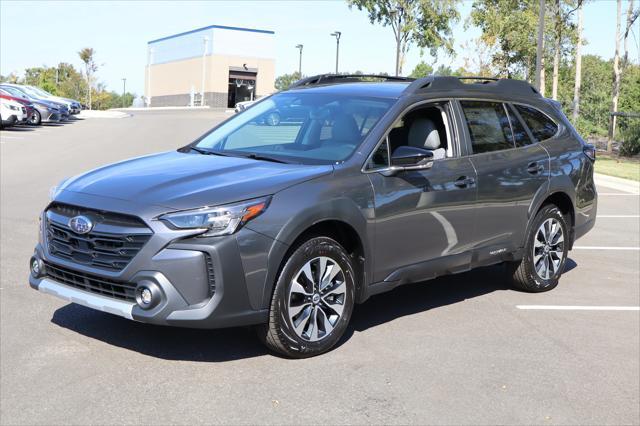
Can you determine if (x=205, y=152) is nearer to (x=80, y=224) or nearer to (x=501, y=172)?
(x=80, y=224)

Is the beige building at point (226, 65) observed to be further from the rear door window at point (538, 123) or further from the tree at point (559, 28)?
the rear door window at point (538, 123)

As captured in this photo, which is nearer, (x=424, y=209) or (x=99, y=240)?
(x=99, y=240)

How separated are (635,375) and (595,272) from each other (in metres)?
3.38

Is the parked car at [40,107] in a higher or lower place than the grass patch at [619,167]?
higher

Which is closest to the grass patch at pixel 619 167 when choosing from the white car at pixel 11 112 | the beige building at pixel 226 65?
the white car at pixel 11 112

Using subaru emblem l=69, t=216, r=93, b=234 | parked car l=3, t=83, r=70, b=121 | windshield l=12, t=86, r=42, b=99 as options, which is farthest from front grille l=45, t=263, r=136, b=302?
windshield l=12, t=86, r=42, b=99

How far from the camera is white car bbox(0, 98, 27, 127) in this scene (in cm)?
2930

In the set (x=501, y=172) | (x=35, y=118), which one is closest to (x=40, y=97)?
(x=35, y=118)

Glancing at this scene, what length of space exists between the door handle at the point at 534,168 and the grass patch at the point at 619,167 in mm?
13823

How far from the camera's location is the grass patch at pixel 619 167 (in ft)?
69.5

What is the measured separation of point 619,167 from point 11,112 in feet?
68.8

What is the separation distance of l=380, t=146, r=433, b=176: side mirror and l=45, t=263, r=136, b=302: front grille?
6.40ft

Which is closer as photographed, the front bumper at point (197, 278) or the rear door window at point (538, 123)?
the front bumper at point (197, 278)

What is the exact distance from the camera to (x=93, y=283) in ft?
16.4
